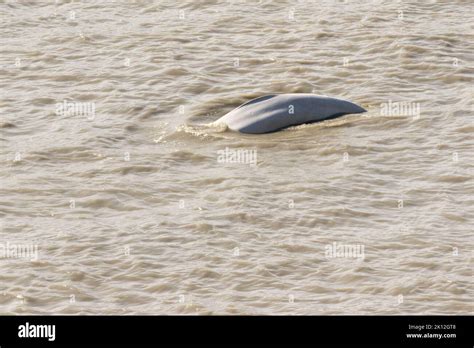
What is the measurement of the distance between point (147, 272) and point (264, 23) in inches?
334

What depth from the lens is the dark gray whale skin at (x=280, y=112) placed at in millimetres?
14688

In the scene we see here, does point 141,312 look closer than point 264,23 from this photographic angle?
Yes

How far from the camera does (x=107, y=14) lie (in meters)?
19.9

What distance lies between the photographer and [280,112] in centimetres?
1477

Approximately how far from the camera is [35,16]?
1984cm

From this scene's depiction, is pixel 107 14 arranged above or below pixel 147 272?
above

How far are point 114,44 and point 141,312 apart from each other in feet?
28.2

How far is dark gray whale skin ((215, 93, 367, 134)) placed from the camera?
14.7 metres
